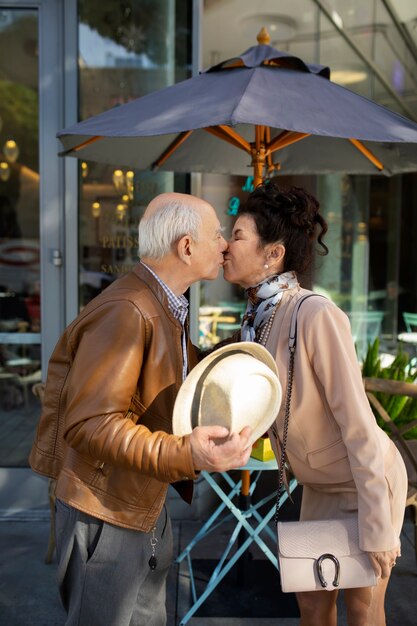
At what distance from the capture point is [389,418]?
3.15m

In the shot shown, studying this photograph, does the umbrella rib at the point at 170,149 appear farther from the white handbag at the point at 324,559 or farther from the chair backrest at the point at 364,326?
the chair backrest at the point at 364,326

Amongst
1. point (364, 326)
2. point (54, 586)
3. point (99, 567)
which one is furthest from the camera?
point (364, 326)

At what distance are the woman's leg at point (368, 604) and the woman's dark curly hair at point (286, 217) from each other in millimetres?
1066

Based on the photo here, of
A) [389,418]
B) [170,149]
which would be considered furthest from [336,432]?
Answer: [170,149]

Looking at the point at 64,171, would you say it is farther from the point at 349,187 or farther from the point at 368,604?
the point at 368,604

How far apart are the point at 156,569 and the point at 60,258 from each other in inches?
105

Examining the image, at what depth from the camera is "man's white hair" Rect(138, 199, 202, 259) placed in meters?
1.79

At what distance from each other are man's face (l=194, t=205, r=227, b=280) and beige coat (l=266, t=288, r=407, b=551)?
30cm

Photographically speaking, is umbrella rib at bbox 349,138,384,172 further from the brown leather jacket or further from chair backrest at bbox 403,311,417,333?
chair backrest at bbox 403,311,417,333

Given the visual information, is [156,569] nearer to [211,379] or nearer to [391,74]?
[211,379]

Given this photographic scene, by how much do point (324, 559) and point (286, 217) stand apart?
3.57 feet

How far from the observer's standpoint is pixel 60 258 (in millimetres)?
4219

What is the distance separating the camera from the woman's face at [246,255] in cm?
213

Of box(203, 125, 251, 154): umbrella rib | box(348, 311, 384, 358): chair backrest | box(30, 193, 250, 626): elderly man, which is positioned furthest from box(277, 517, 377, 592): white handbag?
box(348, 311, 384, 358): chair backrest
